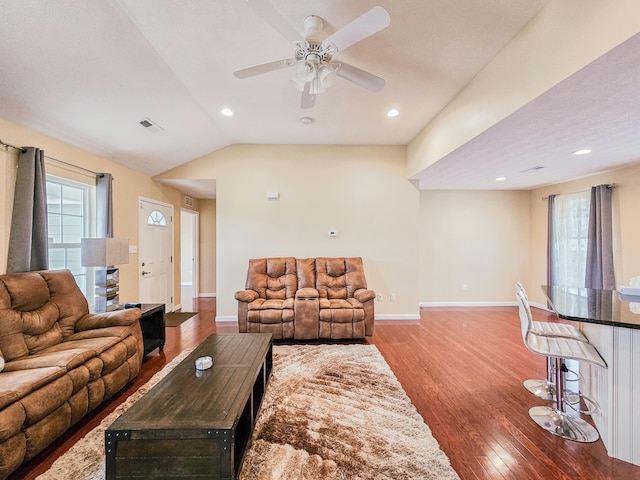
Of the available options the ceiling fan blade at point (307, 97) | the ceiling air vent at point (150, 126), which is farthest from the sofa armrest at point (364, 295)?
the ceiling air vent at point (150, 126)

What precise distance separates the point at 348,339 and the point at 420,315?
1.82 m

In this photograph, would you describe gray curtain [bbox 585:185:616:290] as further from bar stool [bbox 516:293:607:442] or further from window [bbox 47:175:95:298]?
window [bbox 47:175:95:298]

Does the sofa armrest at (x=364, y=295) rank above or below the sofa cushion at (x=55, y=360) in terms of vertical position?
above

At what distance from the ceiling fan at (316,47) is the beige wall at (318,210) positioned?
242 centimetres

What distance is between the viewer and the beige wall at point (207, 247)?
22.6 ft

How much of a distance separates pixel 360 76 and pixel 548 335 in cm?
247

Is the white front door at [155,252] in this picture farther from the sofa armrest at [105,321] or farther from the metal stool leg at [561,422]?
the metal stool leg at [561,422]

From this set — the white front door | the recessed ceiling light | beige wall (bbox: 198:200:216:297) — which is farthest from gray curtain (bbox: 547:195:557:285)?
beige wall (bbox: 198:200:216:297)

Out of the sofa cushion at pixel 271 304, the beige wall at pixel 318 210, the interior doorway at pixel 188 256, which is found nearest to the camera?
the sofa cushion at pixel 271 304

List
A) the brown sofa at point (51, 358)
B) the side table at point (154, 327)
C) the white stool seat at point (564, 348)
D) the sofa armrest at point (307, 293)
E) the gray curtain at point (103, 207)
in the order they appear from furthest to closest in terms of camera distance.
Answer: the sofa armrest at point (307, 293) < the gray curtain at point (103, 207) < the side table at point (154, 327) < the white stool seat at point (564, 348) < the brown sofa at point (51, 358)

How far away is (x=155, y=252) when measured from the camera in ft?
16.1

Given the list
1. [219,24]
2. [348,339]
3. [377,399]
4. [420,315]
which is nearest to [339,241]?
[348,339]

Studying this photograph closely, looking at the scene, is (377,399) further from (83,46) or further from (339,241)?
(83,46)

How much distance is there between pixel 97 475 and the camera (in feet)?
5.27
